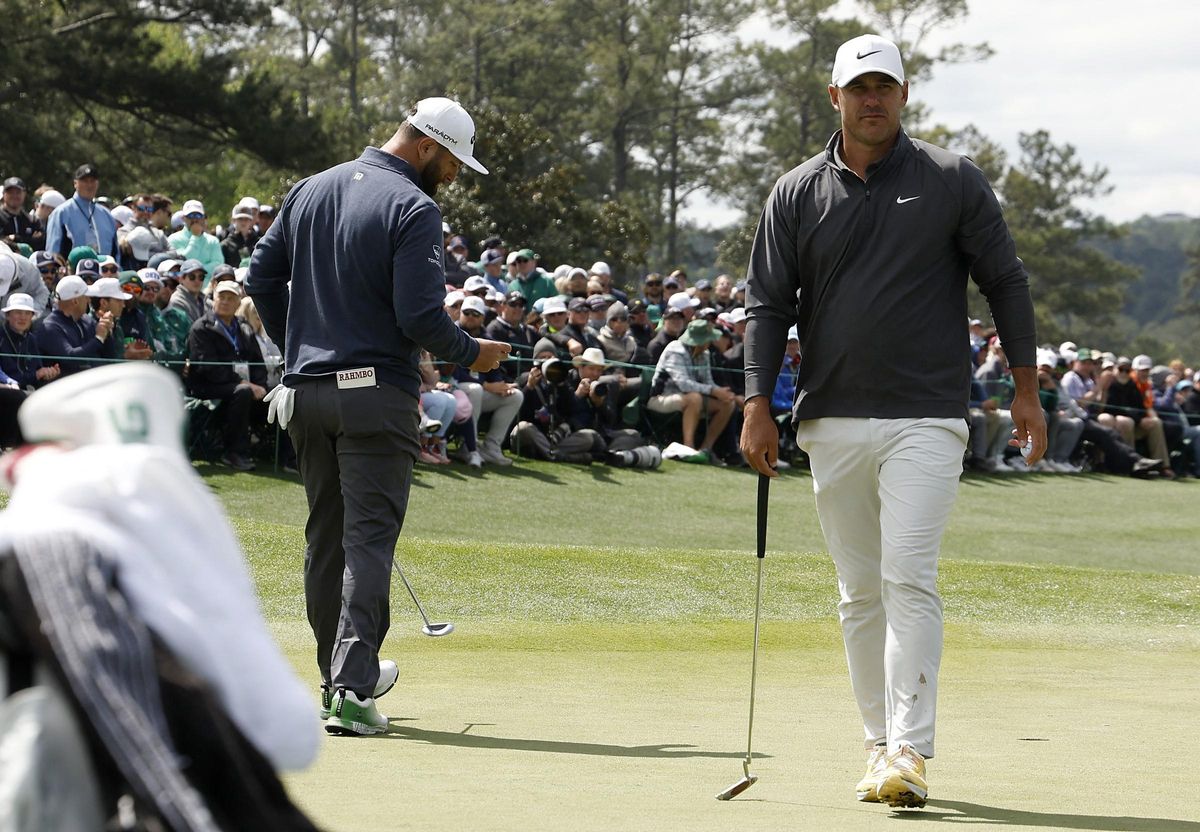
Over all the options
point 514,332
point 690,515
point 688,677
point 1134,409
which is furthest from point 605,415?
point 688,677

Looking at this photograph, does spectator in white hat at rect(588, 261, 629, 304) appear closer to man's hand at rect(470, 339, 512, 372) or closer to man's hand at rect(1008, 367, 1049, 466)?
man's hand at rect(470, 339, 512, 372)

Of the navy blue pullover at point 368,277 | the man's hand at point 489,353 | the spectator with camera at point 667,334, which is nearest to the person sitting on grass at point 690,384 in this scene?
the spectator with camera at point 667,334

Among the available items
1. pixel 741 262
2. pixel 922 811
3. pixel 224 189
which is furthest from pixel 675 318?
pixel 741 262

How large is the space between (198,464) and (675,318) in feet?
20.7

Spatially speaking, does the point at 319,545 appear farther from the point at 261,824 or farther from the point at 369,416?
the point at 261,824

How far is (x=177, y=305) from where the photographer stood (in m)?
15.1

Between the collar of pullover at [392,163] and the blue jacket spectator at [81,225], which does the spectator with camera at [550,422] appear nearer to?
the blue jacket spectator at [81,225]

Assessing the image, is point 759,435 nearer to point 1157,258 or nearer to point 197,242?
point 197,242

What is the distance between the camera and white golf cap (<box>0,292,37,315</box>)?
13.5 meters

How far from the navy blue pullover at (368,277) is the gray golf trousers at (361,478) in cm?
11

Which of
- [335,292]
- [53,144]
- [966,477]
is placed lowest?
[966,477]

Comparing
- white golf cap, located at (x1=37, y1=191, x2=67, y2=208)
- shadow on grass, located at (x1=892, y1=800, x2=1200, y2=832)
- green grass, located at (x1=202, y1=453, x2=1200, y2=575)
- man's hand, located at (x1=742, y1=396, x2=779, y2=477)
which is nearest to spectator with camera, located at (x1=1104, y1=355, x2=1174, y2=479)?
green grass, located at (x1=202, y1=453, x2=1200, y2=575)

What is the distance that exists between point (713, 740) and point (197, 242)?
43.3 ft

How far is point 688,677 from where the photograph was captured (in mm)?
7629
